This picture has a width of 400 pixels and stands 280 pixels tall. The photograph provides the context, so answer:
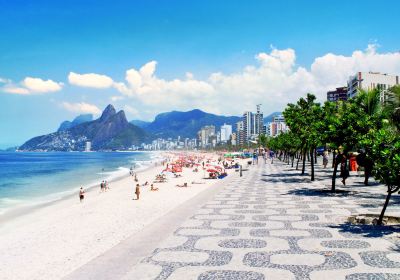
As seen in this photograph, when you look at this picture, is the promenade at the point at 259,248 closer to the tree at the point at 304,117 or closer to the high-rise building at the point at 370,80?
the tree at the point at 304,117

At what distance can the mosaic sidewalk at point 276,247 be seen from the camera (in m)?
9.23

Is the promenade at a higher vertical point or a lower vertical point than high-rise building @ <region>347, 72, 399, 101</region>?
lower

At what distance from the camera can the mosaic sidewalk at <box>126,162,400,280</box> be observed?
363 inches

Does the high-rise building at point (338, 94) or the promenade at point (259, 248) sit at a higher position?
the high-rise building at point (338, 94)

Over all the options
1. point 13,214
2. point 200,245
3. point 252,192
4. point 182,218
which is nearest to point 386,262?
point 200,245

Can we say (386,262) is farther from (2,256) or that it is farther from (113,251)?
(2,256)

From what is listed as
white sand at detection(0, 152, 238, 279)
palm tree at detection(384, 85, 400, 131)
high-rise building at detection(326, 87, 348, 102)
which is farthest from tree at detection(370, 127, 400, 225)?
high-rise building at detection(326, 87, 348, 102)

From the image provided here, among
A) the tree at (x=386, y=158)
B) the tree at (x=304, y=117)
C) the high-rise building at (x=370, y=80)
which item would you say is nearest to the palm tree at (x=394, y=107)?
the tree at (x=304, y=117)

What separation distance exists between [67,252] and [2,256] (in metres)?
2.73

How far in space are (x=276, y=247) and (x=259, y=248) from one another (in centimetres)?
55

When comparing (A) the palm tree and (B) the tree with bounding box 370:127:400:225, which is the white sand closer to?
(B) the tree with bounding box 370:127:400:225

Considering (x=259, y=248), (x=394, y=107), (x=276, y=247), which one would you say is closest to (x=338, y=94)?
(x=394, y=107)

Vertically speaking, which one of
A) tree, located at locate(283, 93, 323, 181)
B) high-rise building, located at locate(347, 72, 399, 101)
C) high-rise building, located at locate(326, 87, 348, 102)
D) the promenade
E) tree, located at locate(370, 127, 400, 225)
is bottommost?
the promenade

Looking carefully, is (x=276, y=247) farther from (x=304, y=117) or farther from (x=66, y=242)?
(x=304, y=117)
